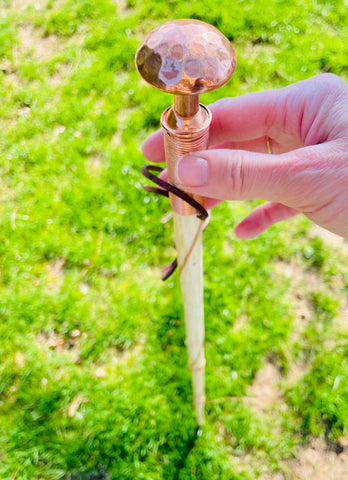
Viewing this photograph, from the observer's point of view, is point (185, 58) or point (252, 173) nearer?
point (185, 58)

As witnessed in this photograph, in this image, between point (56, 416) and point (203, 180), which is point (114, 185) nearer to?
point (56, 416)

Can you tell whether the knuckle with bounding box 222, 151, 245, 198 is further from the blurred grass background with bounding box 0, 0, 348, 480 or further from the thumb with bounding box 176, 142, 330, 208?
the blurred grass background with bounding box 0, 0, 348, 480

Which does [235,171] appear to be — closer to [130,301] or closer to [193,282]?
[193,282]

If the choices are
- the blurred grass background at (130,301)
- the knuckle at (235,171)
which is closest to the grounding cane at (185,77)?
the knuckle at (235,171)

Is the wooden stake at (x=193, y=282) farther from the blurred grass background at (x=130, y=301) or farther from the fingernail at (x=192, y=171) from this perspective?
the blurred grass background at (x=130, y=301)

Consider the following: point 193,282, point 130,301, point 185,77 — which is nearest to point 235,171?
point 185,77

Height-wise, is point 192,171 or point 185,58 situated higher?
point 185,58

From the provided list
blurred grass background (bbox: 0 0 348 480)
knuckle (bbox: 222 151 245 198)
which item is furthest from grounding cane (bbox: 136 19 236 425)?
blurred grass background (bbox: 0 0 348 480)
